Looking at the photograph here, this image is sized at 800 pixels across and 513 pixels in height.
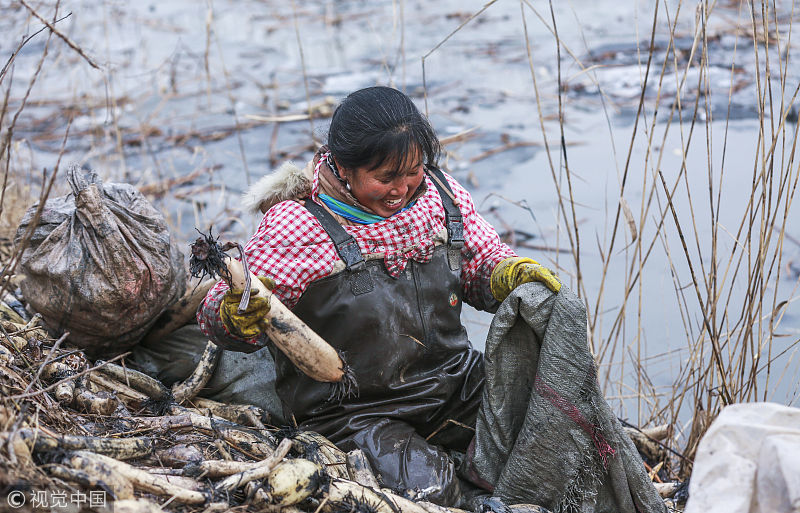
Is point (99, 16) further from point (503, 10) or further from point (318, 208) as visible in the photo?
point (318, 208)

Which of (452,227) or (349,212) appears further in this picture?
(452,227)

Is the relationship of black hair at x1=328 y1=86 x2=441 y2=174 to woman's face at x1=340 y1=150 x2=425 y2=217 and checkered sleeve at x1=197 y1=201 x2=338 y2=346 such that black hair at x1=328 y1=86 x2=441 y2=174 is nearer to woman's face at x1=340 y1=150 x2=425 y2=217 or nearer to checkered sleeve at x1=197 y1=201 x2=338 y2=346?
woman's face at x1=340 y1=150 x2=425 y2=217

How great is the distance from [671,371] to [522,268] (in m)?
1.43

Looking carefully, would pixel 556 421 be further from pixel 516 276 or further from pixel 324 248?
pixel 324 248

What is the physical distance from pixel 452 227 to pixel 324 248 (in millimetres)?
455

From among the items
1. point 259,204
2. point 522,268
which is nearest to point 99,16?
point 259,204

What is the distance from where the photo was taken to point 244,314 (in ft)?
7.11

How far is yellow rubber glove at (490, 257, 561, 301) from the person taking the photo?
93.9 inches

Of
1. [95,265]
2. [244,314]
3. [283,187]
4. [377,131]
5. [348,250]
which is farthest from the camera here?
[95,265]

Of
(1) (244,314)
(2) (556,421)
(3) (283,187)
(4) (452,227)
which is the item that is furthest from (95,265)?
(2) (556,421)

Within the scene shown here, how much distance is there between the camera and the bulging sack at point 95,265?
2.70 metres

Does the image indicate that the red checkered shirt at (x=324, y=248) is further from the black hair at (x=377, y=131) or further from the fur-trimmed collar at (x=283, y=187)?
the black hair at (x=377, y=131)

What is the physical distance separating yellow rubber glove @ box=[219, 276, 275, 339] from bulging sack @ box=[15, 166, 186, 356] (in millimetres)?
669

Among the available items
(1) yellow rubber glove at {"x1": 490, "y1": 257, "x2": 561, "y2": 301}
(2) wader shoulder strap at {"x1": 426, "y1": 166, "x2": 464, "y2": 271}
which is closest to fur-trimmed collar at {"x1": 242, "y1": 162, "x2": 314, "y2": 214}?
(2) wader shoulder strap at {"x1": 426, "y1": 166, "x2": 464, "y2": 271}
